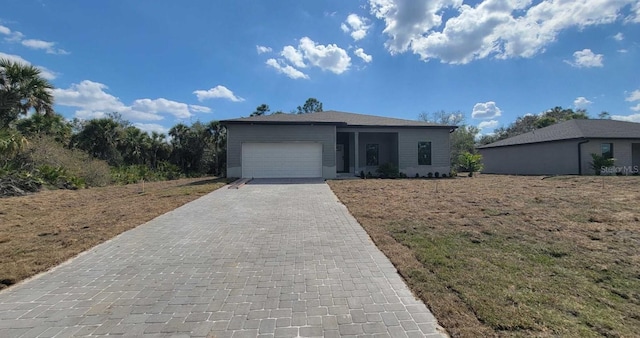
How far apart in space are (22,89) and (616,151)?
3370cm

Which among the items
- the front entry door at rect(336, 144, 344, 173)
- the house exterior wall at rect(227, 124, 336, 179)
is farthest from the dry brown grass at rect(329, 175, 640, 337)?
the front entry door at rect(336, 144, 344, 173)

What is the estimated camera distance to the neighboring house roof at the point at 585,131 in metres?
19.4

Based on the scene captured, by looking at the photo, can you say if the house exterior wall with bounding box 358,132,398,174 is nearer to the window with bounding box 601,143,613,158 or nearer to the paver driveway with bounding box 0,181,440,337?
the window with bounding box 601,143,613,158

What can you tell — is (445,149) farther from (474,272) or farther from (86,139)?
(86,139)

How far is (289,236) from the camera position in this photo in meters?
5.61

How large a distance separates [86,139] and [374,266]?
78.3ft

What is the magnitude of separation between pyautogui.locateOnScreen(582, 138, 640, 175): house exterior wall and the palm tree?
30448mm

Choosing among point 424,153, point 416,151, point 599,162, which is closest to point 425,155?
point 424,153

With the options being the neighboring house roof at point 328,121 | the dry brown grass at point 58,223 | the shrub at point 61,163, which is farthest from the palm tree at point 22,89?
the neighboring house roof at point 328,121

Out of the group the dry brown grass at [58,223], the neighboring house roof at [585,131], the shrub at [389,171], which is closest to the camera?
the dry brown grass at [58,223]

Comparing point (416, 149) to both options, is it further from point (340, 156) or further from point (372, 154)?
point (340, 156)

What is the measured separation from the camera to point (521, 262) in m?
4.02

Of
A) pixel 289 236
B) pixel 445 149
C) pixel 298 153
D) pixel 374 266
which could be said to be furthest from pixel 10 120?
pixel 445 149

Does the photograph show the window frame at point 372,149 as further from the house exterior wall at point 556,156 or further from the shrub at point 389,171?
the house exterior wall at point 556,156
